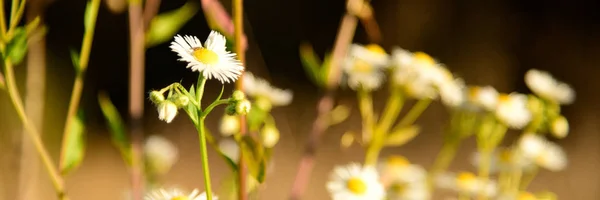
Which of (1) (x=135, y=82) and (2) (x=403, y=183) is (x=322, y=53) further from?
(1) (x=135, y=82)

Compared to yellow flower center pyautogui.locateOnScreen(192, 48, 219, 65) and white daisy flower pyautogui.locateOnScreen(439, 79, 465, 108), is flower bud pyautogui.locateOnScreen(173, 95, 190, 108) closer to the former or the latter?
yellow flower center pyautogui.locateOnScreen(192, 48, 219, 65)

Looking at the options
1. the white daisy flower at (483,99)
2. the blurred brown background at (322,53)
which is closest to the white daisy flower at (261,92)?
the white daisy flower at (483,99)

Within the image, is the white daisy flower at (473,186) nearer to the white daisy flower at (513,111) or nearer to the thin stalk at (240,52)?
the white daisy flower at (513,111)

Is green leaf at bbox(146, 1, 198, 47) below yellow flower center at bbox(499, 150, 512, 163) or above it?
below

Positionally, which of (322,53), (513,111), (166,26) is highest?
(322,53)

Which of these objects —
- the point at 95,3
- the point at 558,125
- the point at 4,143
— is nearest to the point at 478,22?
the point at 558,125

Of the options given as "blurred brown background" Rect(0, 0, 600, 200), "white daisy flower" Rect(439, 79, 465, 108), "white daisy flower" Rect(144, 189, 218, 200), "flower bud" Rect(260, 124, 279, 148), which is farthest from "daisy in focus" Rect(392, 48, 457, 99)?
"blurred brown background" Rect(0, 0, 600, 200)

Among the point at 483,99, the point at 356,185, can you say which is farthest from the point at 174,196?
the point at 483,99
